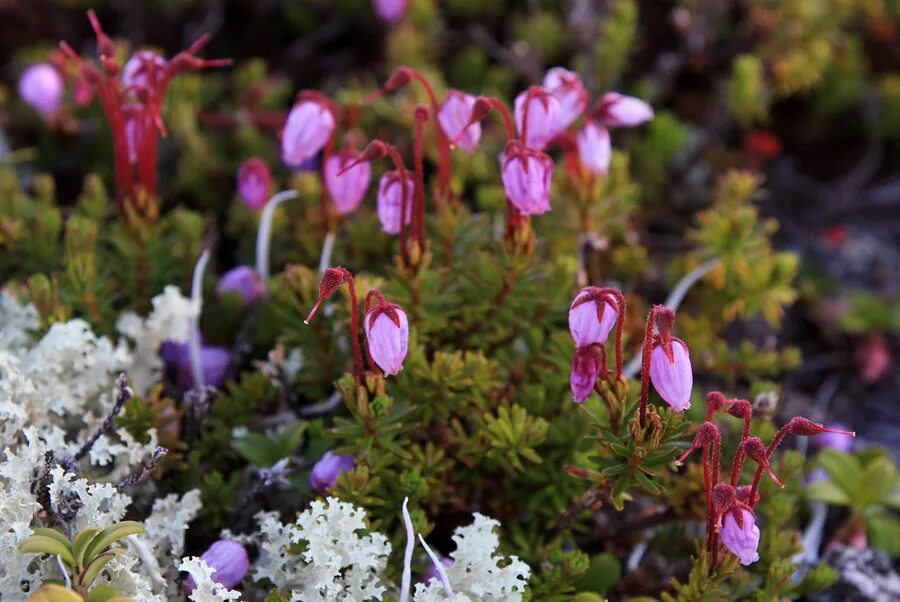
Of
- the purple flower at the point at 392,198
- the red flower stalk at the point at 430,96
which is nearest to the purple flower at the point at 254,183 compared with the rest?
the red flower stalk at the point at 430,96

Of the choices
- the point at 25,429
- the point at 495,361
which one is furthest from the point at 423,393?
the point at 25,429

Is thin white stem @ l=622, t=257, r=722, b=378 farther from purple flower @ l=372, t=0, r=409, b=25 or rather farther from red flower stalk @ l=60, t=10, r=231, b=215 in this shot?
purple flower @ l=372, t=0, r=409, b=25

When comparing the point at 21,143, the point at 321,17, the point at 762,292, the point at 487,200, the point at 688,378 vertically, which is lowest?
the point at 688,378

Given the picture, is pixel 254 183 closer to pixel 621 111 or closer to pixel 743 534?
pixel 621 111

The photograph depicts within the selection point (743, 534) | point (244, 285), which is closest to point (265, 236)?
point (244, 285)

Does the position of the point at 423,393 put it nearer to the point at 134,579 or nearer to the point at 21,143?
the point at 134,579

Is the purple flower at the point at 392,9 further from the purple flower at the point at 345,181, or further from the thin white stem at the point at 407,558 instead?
the thin white stem at the point at 407,558
